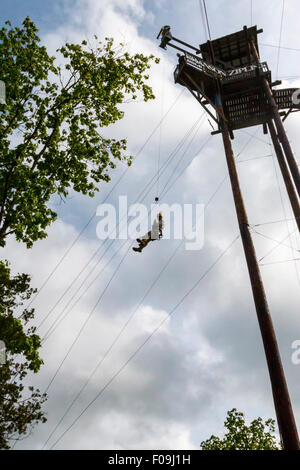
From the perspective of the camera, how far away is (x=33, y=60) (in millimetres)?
9211

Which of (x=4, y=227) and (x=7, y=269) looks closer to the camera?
(x=4, y=227)

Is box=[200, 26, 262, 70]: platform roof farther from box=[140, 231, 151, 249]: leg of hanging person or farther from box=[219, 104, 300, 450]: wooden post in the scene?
box=[219, 104, 300, 450]: wooden post

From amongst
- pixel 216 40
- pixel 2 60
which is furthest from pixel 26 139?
pixel 216 40

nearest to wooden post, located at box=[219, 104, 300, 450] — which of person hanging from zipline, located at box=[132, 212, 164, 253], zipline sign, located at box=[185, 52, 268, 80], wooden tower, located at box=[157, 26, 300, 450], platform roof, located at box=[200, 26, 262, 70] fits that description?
wooden tower, located at box=[157, 26, 300, 450]

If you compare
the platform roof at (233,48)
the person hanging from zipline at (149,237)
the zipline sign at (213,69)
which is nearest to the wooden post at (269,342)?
the person hanging from zipline at (149,237)

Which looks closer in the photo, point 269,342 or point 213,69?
point 269,342

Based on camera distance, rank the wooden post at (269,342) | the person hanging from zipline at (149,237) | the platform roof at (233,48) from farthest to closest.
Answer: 1. the platform roof at (233,48)
2. the person hanging from zipline at (149,237)
3. the wooden post at (269,342)

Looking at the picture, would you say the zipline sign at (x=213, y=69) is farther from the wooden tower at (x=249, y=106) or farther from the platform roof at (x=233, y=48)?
the platform roof at (x=233, y=48)

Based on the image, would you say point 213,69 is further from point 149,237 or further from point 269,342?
point 269,342

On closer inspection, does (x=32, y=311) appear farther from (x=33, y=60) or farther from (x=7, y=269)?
(x=33, y=60)

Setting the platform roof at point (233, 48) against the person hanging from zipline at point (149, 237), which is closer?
the person hanging from zipline at point (149, 237)

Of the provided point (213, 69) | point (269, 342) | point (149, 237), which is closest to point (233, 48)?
point (213, 69)

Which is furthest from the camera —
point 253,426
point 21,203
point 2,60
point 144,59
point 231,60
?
point 253,426
